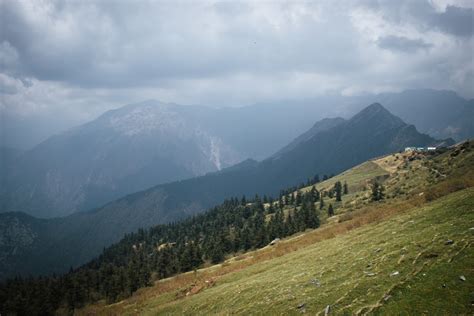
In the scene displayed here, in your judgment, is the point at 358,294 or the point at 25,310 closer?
the point at 358,294

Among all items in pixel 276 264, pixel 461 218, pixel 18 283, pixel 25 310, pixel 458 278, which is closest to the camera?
pixel 458 278

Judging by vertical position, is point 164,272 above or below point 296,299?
below

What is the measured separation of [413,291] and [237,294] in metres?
15.2

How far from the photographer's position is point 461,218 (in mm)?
22578

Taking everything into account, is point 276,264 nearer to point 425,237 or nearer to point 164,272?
point 425,237

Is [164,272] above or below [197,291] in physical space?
below

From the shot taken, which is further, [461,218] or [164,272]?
[164,272]

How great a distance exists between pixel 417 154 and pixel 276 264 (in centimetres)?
18302

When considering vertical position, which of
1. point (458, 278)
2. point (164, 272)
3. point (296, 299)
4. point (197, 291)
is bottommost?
point (164, 272)

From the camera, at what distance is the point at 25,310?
116688 millimetres

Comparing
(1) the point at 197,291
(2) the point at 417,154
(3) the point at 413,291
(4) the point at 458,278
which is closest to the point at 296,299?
(3) the point at 413,291

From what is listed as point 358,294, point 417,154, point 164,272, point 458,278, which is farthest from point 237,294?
point 417,154

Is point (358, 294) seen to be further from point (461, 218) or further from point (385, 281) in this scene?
point (461, 218)

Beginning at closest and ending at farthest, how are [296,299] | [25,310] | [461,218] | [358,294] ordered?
[358,294], [296,299], [461,218], [25,310]
